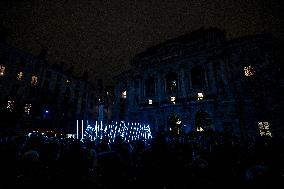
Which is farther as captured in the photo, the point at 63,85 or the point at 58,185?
the point at 63,85

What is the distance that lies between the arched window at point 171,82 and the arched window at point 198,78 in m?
2.84

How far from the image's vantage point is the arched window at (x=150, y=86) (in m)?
32.0

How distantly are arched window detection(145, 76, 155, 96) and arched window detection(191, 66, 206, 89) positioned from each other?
715cm

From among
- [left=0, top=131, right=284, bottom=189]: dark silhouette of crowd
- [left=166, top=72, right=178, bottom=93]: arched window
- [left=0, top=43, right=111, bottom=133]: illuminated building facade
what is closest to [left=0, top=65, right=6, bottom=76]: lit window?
[left=0, top=43, right=111, bottom=133]: illuminated building facade

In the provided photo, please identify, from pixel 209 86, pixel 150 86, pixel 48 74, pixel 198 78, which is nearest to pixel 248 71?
pixel 209 86

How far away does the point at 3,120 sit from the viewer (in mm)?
27094

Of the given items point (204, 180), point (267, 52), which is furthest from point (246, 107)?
point (204, 180)

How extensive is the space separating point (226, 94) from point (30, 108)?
33221 millimetres

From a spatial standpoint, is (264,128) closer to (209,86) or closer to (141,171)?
(209,86)

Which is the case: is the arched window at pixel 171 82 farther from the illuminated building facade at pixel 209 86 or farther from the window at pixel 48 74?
the window at pixel 48 74

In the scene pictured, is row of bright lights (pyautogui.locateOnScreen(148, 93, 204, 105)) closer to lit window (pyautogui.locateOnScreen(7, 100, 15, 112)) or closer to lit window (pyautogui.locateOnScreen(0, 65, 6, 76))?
lit window (pyautogui.locateOnScreen(7, 100, 15, 112))

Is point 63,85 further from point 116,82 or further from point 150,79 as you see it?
point 150,79

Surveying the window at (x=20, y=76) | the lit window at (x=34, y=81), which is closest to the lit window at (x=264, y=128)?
the lit window at (x=34, y=81)

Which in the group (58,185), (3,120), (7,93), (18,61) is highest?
(18,61)
